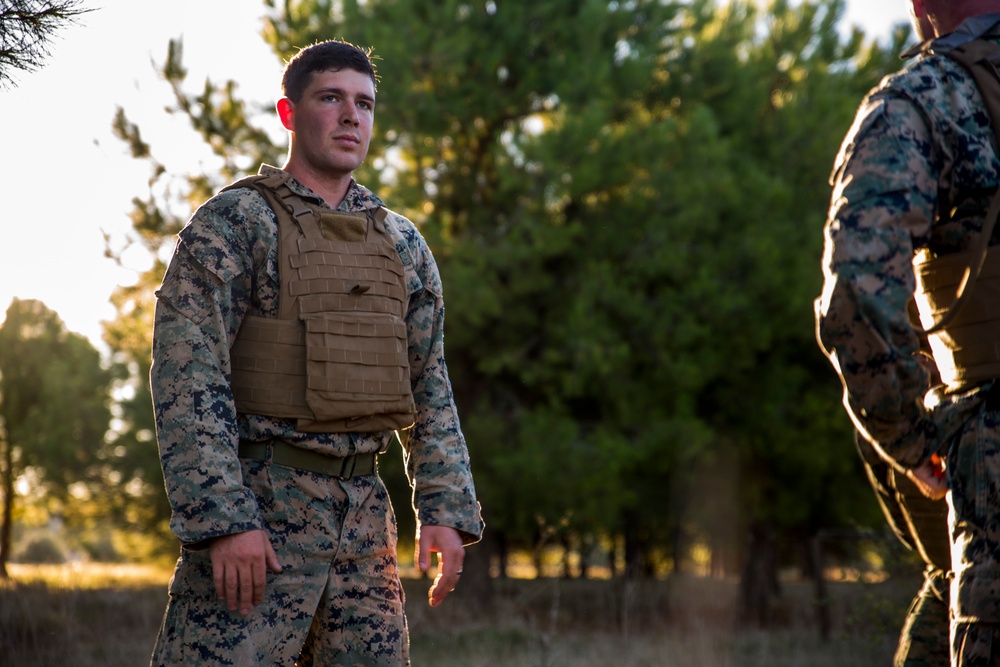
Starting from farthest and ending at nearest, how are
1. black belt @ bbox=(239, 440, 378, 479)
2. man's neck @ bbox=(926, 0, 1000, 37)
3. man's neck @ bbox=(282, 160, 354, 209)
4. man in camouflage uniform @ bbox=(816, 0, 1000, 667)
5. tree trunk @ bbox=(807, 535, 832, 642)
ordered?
tree trunk @ bbox=(807, 535, 832, 642)
man's neck @ bbox=(282, 160, 354, 209)
black belt @ bbox=(239, 440, 378, 479)
man's neck @ bbox=(926, 0, 1000, 37)
man in camouflage uniform @ bbox=(816, 0, 1000, 667)

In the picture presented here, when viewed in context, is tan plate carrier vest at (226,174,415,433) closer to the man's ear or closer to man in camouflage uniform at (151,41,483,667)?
man in camouflage uniform at (151,41,483,667)

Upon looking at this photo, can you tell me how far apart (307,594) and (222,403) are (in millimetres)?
486

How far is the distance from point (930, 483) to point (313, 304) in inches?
56.7

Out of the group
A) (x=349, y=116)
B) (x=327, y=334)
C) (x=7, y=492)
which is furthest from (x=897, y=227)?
(x=7, y=492)

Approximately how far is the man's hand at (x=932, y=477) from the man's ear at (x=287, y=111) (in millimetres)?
1740

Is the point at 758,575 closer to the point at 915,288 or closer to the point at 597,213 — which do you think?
the point at 597,213

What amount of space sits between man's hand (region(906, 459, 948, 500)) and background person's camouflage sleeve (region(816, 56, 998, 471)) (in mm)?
53

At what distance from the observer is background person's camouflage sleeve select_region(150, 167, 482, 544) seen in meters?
2.29

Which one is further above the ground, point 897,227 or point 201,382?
point 897,227

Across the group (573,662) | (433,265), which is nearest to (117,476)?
(573,662)

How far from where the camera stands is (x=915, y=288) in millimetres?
1928

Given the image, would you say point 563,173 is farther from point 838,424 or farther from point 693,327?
point 838,424

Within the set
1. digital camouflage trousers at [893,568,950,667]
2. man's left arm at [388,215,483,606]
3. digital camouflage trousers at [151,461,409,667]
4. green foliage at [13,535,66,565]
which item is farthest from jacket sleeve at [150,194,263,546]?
green foliage at [13,535,66,565]

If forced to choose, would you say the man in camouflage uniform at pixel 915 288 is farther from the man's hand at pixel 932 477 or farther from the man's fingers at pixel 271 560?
the man's fingers at pixel 271 560
